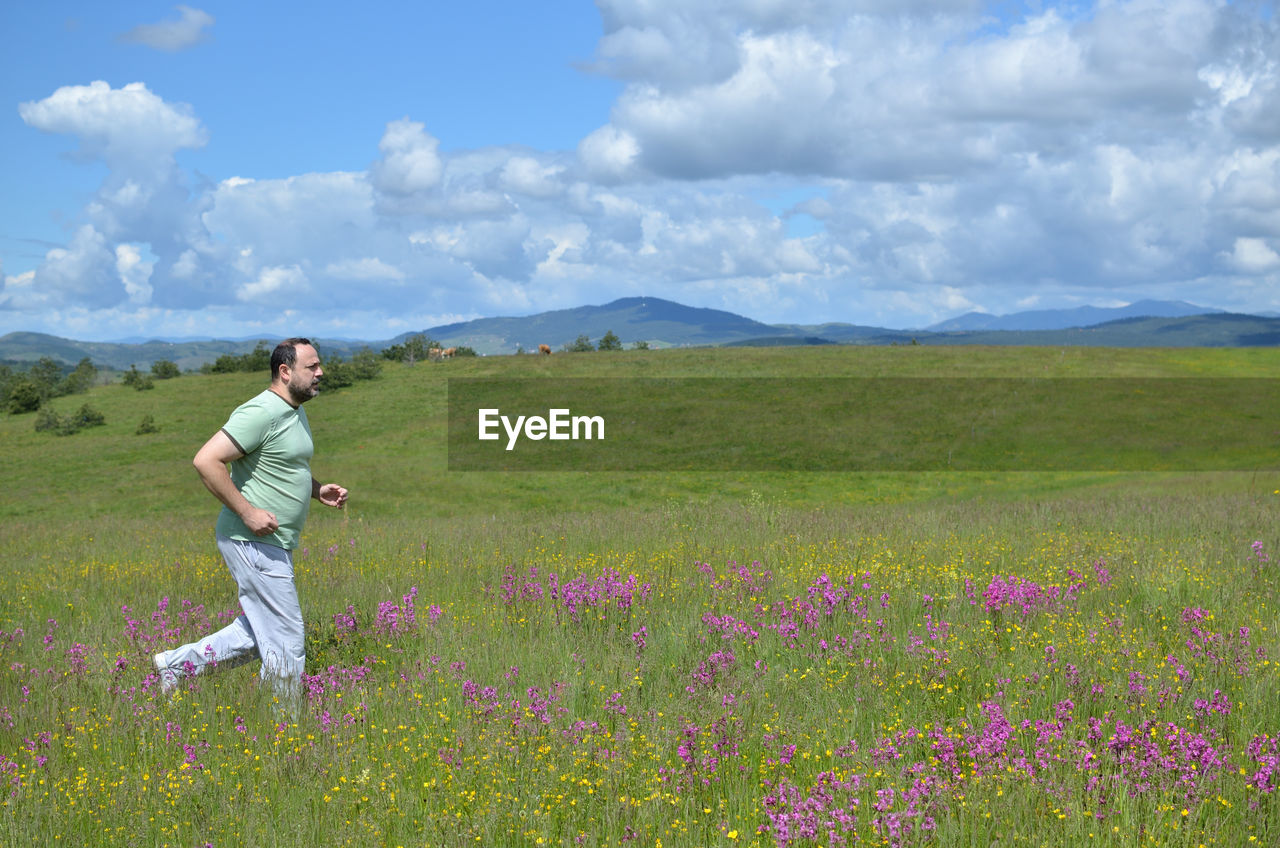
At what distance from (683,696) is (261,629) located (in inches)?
128

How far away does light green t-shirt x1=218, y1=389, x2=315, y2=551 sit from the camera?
6.48m

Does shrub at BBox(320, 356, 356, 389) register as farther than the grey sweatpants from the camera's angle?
Yes

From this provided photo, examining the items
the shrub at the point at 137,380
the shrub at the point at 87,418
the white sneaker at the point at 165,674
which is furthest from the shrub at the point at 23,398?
the white sneaker at the point at 165,674

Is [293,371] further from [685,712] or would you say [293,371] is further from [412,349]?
[412,349]

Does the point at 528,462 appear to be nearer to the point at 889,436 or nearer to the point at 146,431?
the point at 889,436

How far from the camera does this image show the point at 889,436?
1699 inches

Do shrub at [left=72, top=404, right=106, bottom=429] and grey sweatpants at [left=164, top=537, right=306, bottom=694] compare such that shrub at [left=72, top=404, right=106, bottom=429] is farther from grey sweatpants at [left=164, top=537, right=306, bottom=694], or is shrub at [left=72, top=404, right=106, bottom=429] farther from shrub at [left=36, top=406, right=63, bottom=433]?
grey sweatpants at [left=164, top=537, right=306, bottom=694]

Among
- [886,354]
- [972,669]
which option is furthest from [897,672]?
[886,354]

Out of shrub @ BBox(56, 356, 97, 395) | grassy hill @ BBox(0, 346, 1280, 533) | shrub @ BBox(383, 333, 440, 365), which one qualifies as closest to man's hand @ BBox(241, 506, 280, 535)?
grassy hill @ BBox(0, 346, 1280, 533)

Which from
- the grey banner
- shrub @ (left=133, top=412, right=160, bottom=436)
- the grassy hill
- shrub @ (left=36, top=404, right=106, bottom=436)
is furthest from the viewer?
shrub @ (left=36, top=404, right=106, bottom=436)

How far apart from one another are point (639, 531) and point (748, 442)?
2805 cm

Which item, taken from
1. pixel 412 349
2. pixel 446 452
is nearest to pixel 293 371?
pixel 446 452

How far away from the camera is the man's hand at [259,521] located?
621cm

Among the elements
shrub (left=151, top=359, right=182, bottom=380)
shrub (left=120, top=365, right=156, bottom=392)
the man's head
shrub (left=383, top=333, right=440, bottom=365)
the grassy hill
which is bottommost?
the grassy hill
